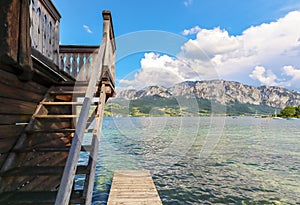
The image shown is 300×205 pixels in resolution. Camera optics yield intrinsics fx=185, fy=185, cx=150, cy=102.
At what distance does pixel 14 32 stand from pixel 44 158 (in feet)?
12.0

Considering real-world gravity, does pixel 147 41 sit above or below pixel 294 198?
above

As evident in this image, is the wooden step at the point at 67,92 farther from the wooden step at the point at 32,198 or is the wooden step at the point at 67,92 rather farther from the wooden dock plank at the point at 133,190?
the wooden dock plank at the point at 133,190

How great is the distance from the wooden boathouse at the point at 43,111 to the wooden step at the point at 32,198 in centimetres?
1

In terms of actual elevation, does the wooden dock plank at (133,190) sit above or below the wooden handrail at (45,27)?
below

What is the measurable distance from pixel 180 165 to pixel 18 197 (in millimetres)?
9178

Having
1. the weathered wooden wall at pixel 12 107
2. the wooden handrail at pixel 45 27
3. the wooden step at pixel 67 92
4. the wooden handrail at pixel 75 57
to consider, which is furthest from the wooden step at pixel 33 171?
the wooden handrail at pixel 75 57

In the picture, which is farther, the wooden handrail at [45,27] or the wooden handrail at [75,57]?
the wooden handrail at [75,57]

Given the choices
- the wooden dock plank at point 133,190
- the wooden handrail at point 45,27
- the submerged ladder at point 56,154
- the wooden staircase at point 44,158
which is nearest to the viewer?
the submerged ladder at point 56,154

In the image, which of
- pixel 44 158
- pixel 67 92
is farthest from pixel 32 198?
pixel 67 92

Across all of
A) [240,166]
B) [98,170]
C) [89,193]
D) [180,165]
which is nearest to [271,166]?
[240,166]

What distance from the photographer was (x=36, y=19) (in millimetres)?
3764

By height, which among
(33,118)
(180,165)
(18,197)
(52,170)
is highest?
(33,118)

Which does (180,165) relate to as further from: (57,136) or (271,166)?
(57,136)

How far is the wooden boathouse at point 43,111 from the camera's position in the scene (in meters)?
1.38
